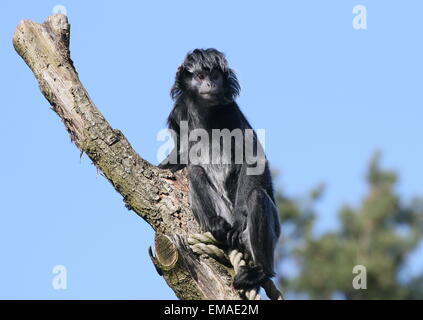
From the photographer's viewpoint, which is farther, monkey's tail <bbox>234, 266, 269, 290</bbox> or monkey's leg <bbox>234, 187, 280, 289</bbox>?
monkey's leg <bbox>234, 187, 280, 289</bbox>

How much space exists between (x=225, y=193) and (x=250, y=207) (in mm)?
889

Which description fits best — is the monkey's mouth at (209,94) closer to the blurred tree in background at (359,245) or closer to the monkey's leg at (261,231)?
the monkey's leg at (261,231)

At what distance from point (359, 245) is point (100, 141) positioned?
24768mm

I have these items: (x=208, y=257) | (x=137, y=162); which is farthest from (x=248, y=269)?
(x=137, y=162)

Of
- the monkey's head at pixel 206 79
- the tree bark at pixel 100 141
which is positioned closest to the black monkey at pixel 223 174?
the monkey's head at pixel 206 79

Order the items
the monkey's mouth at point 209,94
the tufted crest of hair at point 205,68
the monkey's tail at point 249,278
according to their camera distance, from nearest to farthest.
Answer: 1. the monkey's tail at point 249,278
2. the monkey's mouth at point 209,94
3. the tufted crest of hair at point 205,68

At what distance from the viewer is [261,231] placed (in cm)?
1034

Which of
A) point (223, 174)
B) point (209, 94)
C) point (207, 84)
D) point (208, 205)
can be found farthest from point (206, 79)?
point (208, 205)

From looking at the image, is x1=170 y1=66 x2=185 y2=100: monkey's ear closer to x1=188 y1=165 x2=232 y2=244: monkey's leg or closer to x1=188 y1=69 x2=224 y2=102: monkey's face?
x1=188 y1=69 x2=224 y2=102: monkey's face

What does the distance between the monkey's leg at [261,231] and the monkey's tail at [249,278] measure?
0.27 ft

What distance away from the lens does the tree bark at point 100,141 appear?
9859 millimetres

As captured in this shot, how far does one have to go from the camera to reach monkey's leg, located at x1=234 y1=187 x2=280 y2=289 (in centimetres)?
1017

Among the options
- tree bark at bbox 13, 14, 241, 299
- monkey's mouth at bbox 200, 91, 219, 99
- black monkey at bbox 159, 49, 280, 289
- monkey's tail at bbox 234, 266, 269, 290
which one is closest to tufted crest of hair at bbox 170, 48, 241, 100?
black monkey at bbox 159, 49, 280, 289
